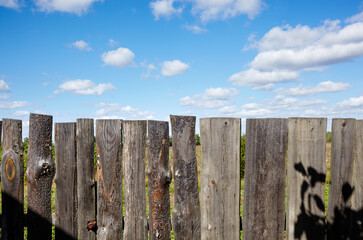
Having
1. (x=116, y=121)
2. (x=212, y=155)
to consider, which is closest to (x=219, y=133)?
(x=212, y=155)

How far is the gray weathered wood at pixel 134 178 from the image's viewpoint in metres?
3.08

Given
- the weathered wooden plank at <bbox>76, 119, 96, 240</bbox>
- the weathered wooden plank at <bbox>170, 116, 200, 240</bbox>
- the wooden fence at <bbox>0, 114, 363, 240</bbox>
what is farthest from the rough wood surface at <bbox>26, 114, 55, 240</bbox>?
the weathered wooden plank at <bbox>170, 116, 200, 240</bbox>

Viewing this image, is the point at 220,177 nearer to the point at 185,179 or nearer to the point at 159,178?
the point at 185,179

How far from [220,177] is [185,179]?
36cm

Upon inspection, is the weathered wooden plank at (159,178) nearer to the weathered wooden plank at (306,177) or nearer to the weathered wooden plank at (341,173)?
the weathered wooden plank at (306,177)

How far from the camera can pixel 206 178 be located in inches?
122

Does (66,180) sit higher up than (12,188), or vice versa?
(66,180)

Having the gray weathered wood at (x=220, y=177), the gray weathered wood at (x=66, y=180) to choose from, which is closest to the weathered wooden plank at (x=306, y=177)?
the gray weathered wood at (x=220, y=177)

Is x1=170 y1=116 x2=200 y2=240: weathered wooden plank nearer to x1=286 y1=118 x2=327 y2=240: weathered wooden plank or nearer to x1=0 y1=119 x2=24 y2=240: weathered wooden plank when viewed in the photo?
x1=286 y1=118 x2=327 y2=240: weathered wooden plank

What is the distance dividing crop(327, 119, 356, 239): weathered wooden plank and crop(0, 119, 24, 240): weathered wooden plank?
A: 11.4ft

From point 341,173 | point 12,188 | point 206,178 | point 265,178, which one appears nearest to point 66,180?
point 12,188

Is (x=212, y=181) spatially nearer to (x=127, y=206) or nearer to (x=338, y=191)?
(x=127, y=206)

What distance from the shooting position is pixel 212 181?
3076 mm

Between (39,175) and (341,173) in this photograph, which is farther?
(39,175)
